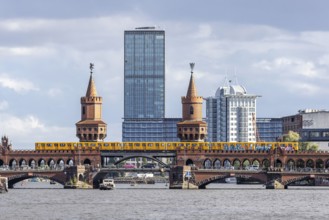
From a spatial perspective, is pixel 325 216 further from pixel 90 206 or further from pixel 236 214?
pixel 90 206

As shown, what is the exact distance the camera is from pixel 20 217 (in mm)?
160750

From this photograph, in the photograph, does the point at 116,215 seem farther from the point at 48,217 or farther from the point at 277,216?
the point at 277,216

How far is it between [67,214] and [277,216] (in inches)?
1068

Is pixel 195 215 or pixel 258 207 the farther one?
pixel 258 207

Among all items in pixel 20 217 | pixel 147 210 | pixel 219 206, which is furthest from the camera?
pixel 219 206

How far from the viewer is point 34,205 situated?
189 meters

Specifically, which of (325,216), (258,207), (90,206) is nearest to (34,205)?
(90,206)

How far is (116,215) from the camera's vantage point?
165375mm

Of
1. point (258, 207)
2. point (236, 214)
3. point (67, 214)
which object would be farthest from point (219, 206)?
point (67, 214)

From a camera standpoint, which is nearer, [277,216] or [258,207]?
[277,216]

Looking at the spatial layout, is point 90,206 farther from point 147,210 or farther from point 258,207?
point 258,207

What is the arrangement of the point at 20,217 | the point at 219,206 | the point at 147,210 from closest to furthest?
the point at 20,217, the point at 147,210, the point at 219,206

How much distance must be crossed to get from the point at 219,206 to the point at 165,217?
28.0 meters

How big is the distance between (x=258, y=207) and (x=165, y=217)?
27.6m
